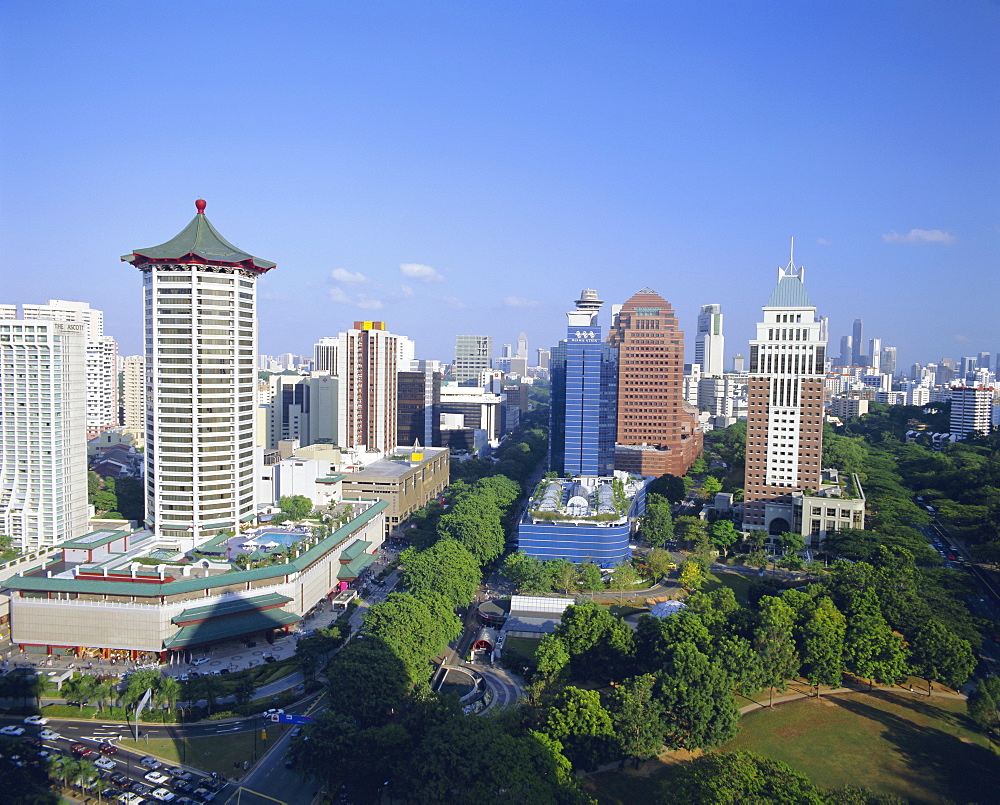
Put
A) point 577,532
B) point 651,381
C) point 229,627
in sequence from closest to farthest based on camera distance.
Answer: point 229,627
point 577,532
point 651,381

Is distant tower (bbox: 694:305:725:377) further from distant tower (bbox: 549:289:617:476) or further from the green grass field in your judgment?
the green grass field

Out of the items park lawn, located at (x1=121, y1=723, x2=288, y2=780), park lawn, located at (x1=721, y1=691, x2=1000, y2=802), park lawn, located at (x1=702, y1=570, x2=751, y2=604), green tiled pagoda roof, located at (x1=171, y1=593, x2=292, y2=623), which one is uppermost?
green tiled pagoda roof, located at (x1=171, y1=593, x2=292, y2=623)

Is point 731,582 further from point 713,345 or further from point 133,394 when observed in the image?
point 713,345

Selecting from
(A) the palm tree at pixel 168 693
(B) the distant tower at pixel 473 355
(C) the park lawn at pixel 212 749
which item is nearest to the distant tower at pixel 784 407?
(C) the park lawn at pixel 212 749

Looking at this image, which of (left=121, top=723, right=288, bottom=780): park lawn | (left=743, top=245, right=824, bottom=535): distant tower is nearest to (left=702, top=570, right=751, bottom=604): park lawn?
(left=743, top=245, right=824, bottom=535): distant tower

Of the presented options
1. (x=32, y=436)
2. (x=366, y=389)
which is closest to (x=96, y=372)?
(x=366, y=389)

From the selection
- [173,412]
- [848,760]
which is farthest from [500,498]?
[848,760]

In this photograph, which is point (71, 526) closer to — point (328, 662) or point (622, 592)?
point (328, 662)

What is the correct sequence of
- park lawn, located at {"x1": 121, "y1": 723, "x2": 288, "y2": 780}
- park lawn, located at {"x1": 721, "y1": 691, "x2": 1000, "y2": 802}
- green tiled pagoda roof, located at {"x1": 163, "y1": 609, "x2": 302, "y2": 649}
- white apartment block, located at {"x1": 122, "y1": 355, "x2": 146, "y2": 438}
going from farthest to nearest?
white apartment block, located at {"x1": 122, "y1": 355, "x2": 146, "y2": 438} < green tiled pagoda roof, located at {"x1": 163, "y1": 609, "x2": 302, "y2": 649} < park lawn, located at {"x1": 121, "y1": 723, "x2": 288, "y2": 780} < park lawn, located at {"x1": 721, "y1": 691, "x2": 1000, "y2": 802}
